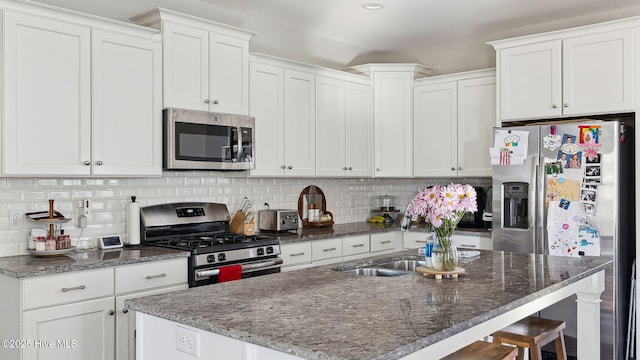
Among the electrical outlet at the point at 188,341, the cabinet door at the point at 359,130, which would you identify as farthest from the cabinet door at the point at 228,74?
the electrical outlet at the point at 188,341

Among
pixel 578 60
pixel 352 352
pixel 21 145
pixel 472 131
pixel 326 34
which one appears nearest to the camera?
pixel 352 352

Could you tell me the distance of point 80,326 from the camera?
119 inches

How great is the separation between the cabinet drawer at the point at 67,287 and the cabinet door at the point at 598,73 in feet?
11.4

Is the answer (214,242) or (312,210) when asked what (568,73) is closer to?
(312,210)

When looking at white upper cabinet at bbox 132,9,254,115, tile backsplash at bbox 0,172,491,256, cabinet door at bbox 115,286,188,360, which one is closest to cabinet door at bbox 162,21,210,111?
white upper cabinet at bbox 132,9,254,115

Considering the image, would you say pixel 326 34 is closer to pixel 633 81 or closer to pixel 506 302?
pixel 633 81

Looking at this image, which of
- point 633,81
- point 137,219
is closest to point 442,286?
point 137,219

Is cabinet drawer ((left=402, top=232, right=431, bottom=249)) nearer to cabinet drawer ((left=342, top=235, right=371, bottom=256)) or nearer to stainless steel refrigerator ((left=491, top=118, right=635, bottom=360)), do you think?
cabinet drawer ((left=342, top=235, right=371, bottom=256))

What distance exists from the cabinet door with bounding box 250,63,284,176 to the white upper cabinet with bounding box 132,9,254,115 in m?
0.13

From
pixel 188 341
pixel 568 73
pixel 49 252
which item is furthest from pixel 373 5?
pixel 188 341

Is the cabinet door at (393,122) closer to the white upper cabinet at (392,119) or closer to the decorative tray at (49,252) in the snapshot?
the white upper cabinet at (392,119)

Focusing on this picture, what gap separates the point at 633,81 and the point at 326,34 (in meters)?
2.71

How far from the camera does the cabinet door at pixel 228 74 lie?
4.02 m

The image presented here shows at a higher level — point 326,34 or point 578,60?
point 326,34
